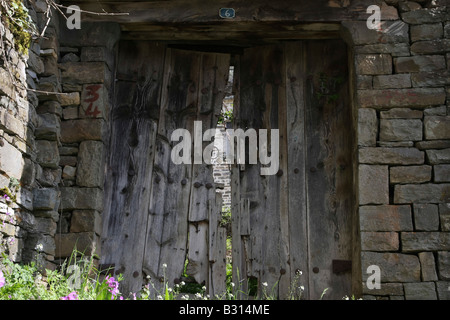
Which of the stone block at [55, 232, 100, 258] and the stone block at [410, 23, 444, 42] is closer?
the stone block at [55, 232, 100, 258]

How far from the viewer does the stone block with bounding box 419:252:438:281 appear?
4316mm

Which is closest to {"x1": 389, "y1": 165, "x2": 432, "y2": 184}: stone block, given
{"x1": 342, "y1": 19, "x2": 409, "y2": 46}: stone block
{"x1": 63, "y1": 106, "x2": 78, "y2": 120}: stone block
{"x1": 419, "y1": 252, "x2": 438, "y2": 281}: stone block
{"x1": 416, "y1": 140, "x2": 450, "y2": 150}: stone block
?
{"x1": 416, "y1": 140, "x2": 450, "y2": 150}: stone block

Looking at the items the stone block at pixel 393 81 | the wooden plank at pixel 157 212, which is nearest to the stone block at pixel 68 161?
the wooden plank at pixel 157 212

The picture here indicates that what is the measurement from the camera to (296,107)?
5.33m

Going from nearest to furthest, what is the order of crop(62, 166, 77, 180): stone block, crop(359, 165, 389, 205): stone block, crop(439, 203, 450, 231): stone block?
crop(439, 203, 450, 231): stone block → crop(359, 165, 389, 205): stone block → crop(62, 166, 77, 180): stone block

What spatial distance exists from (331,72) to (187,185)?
5.30 ft

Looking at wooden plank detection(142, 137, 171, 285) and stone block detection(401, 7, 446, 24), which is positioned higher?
stone block detection(401, 7, 446, 24)

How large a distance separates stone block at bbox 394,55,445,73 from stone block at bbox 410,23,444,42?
0.54 ft

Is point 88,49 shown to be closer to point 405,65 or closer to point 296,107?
point 296,107

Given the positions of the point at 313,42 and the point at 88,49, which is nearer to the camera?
the point at 88,49

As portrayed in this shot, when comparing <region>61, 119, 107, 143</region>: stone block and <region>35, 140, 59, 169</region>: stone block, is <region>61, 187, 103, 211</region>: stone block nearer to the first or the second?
<region>35, 140, 59, 169</region>: stone block

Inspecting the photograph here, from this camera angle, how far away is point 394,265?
172 inches
